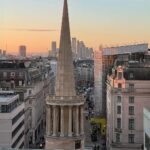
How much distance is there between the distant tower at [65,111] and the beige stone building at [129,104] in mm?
80557

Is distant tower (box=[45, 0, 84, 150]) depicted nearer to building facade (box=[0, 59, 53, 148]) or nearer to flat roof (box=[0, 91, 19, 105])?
flat roof (box=[0, 91, 19, 105])

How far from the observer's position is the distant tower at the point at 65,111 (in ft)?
170

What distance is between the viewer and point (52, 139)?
52000 millimetres

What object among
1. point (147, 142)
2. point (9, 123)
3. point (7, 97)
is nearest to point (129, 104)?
point (7, 97)

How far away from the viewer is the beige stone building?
13275 cm

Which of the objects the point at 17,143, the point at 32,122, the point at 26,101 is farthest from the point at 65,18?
the point at 32,122

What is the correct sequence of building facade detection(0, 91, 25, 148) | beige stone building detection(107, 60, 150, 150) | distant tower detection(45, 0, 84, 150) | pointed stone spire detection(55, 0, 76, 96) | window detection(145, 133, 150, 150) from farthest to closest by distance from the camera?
beige stone building detection(107, 60, 150, 150), building facade detection(0, 91, 25, 148), window detection(145, 133, 150, 150), pointed stone spire detection(55, 0, 76, 96), distant tower detection(45, 0, 84, 150)

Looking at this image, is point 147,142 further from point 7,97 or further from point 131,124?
point 131,124

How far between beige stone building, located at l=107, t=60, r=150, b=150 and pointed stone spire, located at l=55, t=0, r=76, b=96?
80.4m

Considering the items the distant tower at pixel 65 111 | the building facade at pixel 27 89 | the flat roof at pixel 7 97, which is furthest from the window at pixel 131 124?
the distant tower at pixel 65 111

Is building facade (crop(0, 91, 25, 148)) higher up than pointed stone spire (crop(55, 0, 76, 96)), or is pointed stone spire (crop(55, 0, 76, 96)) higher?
pointed stone spire (crop(55, 0, 76, 96))

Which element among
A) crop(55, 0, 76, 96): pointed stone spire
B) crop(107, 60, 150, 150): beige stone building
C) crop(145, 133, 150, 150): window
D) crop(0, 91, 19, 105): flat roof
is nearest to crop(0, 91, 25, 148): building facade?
crop(0, 91, 19, 105): flat roof

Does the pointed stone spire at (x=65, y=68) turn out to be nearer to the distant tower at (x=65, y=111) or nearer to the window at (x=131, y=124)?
the distant tower at (x=65, y=111)

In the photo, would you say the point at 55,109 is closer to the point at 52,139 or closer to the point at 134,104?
the point at 52,139
